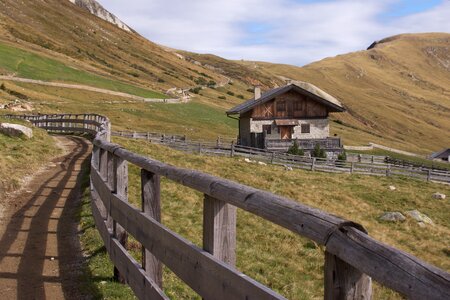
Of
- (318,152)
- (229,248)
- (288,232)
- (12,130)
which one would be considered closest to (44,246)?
(229,248)

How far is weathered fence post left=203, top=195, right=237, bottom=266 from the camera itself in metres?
3.81

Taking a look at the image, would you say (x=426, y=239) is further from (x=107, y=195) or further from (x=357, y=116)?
(x=357, y=116)

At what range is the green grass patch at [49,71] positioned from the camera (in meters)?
85.5

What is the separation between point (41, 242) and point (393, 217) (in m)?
17.5

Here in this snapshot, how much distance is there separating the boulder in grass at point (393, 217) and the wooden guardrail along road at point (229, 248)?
17.8 meters

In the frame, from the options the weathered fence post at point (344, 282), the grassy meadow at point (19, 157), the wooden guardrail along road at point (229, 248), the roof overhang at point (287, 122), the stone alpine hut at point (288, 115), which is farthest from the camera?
the stone alpine hut at point (288, 115)

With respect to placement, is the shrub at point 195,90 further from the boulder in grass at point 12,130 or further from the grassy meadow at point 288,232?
the boulder in grass at point 12,130

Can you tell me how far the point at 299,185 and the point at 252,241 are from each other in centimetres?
1355

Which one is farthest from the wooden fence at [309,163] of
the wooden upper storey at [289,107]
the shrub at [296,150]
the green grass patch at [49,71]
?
the green grass patch at [49,71]

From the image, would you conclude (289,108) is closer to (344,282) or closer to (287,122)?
(287,122)

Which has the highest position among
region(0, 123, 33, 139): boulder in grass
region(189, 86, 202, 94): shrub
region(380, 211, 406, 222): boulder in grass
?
region(189, 86, 202, 94): shrub

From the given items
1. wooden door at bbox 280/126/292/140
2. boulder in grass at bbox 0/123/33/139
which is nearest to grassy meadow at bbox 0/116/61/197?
boulder in grass at bbox 0/123/33/139

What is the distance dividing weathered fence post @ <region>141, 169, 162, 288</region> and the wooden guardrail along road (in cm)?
1

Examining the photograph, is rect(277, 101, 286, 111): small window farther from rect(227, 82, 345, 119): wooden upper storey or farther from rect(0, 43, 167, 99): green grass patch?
rect(0, 43, 167, 99): green grass patch
